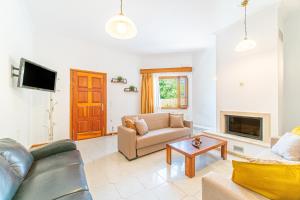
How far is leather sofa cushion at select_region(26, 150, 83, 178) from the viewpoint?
4.81 feet

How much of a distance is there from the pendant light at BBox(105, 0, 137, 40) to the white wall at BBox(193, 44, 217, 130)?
366cm

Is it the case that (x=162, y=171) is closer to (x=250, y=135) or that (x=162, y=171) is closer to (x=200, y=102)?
(x=250, y=135)

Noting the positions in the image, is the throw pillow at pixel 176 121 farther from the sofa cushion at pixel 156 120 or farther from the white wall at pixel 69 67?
the white wall at pixel 69 67

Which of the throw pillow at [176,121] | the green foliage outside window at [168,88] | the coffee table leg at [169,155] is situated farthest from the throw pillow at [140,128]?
the green foliage outside window at [168,88]

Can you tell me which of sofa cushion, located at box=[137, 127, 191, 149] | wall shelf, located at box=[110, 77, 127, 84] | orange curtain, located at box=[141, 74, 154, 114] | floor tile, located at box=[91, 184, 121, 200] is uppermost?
wall shelf, located at box=[110, 77, 127, 84]

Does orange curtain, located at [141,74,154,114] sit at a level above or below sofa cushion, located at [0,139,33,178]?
above

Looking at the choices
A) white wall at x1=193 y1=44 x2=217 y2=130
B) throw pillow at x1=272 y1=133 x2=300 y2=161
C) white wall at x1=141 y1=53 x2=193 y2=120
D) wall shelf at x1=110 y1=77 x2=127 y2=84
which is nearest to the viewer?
throw pillow at x1=272 y1=133 x2=300 y2=161

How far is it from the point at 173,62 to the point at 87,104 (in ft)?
11.0

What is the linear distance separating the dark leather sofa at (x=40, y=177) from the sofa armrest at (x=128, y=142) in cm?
108

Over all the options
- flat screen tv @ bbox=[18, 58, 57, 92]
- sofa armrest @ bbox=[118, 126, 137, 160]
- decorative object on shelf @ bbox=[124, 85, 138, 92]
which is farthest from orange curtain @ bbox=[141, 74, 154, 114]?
flat screen tv @ bbox=[18, 58, 57, 92]

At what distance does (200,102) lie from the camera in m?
4.94

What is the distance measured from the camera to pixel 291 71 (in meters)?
2.99

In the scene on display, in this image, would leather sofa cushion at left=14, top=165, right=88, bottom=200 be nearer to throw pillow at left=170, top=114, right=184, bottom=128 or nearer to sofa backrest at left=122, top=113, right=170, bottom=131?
sofa backrest at left=122, top=113, right=170, bottom=131

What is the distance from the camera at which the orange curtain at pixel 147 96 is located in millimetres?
5215
